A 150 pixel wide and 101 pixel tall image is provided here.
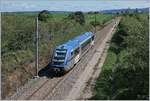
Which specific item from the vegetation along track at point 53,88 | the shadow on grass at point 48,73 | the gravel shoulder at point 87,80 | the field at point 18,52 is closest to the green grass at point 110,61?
the gravel shoulder at point 87,80

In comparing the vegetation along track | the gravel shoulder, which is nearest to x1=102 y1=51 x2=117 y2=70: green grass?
the gravel shoulder

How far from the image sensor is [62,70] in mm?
31469

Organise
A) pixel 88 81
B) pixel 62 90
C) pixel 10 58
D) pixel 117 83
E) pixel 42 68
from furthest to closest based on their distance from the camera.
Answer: pixel 42 68, pixel 10 58, pixel 88 81, pixel 62 90, pixel 117 83

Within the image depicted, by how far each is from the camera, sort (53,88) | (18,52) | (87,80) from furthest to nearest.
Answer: (18,52)
(87,80)
(53,88)

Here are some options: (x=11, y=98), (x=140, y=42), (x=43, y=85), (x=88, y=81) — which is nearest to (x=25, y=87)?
(x=43, y=85)

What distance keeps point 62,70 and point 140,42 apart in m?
9.19

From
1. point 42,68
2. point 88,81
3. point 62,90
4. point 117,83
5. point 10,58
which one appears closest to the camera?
point 117,83

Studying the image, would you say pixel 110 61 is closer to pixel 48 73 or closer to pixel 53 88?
pixel 48 73

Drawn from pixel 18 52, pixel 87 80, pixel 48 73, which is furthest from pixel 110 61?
pixel 18 52

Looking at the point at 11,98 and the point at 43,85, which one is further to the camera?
the point at 43,85

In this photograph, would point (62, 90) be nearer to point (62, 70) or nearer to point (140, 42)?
point (62, 70)

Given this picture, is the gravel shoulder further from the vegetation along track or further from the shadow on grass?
the shadow on grass

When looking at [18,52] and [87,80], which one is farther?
[18,52]

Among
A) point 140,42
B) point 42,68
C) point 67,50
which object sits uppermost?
point 140,42
